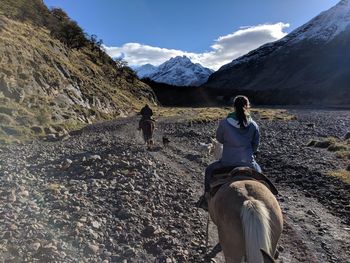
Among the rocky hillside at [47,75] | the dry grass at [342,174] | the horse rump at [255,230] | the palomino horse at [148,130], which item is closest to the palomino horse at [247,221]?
the horse rump at [255,230]

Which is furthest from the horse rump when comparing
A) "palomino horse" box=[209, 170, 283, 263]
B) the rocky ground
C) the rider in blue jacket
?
the rocky ground

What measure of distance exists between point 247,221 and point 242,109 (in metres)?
2.56

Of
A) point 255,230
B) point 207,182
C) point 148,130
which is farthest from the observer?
point 148,130

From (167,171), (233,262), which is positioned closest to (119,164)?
(167,171)

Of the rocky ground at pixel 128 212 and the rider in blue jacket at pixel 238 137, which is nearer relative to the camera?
the rider in blue jacket at pixel 238 137

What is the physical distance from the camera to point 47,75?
4262 cm

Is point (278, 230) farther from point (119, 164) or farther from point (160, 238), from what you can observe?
point (119, 164)

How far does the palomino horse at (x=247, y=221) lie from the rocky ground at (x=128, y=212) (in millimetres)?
2254

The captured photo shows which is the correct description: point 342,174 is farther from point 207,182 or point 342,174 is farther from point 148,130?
point 148,130

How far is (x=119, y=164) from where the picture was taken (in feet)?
52.4

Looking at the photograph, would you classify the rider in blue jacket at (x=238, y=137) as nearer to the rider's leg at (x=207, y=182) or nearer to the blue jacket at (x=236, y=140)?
the blue jacket at (x=236, y=140)

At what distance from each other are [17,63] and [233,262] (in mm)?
36536

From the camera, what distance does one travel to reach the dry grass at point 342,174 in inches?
649

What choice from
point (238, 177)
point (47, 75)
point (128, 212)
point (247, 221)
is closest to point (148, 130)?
point (128, 212)
